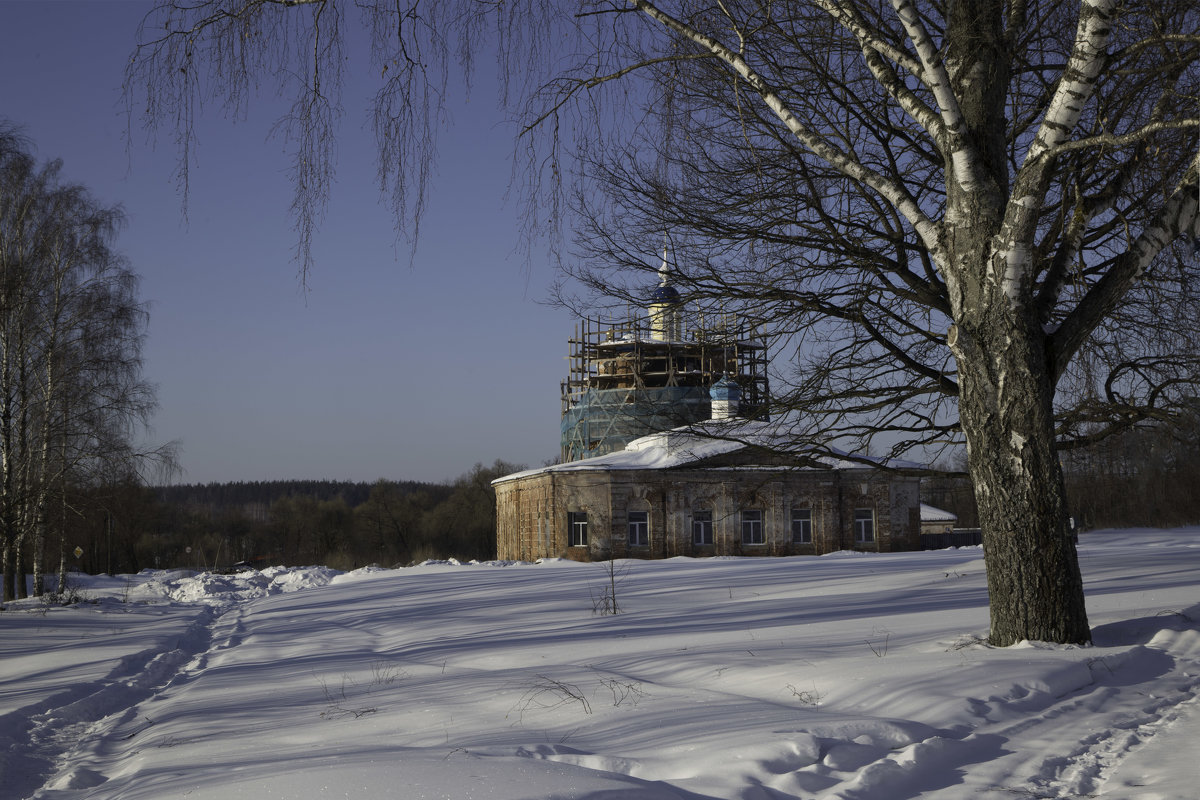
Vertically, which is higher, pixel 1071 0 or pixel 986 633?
pixel 1071 0

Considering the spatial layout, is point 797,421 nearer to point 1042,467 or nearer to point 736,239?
point 736,239

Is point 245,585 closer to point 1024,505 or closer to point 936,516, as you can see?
point 1024,505

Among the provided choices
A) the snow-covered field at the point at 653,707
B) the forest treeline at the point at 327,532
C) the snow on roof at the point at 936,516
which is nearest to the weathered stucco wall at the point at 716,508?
the snow-covered field at the point at 653,707

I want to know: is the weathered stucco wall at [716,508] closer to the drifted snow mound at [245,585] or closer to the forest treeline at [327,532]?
the drifted snow mound at [245,585]

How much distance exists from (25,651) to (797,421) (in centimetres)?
1020

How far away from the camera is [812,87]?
352 inches

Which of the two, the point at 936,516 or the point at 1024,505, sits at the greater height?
the point at 1024,505

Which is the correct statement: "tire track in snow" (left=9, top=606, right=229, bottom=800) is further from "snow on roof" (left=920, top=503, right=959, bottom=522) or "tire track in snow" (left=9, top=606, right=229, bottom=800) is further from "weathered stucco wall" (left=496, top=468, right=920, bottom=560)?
"snow on roof" (left=920, top=503, right=959, bottom=522)

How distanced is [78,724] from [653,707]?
481 cm

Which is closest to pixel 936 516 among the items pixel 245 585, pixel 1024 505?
pixel 245 585

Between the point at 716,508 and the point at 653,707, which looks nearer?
the point at 653,707

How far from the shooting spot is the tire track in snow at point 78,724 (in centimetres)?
544

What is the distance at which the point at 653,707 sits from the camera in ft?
17.7

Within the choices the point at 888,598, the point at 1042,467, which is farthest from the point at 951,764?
the point at 888,598
